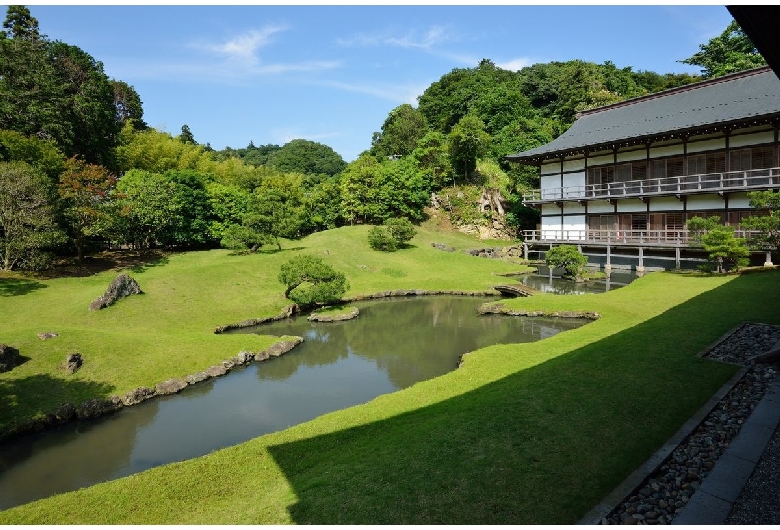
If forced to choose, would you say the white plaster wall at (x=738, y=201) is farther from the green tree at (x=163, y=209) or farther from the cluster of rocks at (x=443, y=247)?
the green tree at (x=163, y=209)

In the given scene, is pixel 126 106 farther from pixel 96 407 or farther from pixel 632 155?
pixel 632 155

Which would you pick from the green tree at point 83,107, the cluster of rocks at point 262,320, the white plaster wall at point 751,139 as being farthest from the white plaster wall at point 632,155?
the green tree at point 83,107

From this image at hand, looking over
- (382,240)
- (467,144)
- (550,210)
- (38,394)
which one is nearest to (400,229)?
(382,240)

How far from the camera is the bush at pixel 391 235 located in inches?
1414

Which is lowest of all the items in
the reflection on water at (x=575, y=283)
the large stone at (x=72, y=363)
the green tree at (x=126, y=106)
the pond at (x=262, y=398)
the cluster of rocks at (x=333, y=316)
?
the pond at (x=262, y=398)

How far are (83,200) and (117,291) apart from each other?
943cm

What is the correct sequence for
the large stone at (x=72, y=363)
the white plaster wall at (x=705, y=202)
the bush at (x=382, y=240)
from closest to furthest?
the large stone at (x=72, y=363), the white plaster wall at (x=705, y=202), the bush at (x=382, y=240)

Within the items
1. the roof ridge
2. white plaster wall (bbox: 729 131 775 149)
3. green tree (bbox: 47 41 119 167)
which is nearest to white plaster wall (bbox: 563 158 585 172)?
the roof ridge

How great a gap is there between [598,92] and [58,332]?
5240 cm

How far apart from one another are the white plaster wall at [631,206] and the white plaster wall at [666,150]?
327cm

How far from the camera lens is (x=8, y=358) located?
12.8 meters

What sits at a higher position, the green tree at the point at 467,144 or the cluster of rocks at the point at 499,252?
the green tree at the point at 467,144

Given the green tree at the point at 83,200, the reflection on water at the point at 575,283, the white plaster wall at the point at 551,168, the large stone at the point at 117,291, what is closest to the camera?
the large stone at the point at 117,291

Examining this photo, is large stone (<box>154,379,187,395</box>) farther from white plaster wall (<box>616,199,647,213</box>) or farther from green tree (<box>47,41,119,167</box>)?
green tree (<box>47,41,119,167</box>)
